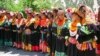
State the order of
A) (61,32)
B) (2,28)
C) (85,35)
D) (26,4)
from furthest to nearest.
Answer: (26,4), (2,28), (61,32), (85,35)

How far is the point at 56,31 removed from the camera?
28.7 ft

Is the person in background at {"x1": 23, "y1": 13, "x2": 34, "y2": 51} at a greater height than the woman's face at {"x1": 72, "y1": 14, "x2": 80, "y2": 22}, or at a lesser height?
lesser

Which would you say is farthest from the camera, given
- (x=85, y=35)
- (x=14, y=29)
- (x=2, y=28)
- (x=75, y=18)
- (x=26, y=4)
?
(x=26, y=4)

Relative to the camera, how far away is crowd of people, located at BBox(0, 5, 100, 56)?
25.1ft

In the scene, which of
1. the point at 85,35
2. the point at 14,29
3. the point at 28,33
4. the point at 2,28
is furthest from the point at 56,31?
the point at 2,28

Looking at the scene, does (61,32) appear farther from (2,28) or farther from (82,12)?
(2,28)

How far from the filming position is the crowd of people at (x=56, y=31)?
7656mm

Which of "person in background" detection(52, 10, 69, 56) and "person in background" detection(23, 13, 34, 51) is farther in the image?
"person in background" detection(23, 13, 34, 51)

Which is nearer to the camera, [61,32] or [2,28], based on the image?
[61,32]

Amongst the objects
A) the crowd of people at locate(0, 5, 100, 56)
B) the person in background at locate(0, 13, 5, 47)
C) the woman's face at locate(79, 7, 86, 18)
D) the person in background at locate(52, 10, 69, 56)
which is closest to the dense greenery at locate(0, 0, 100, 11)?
the person in background at locate(0, 13, 5, 47)

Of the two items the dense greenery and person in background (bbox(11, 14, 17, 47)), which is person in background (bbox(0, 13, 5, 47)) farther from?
the dense greenery

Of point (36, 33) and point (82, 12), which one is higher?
point (82, 12)

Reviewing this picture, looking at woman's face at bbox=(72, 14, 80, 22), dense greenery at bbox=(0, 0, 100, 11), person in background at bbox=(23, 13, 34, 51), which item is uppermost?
dense greenery at bbox=(0, 0, 100, 11)

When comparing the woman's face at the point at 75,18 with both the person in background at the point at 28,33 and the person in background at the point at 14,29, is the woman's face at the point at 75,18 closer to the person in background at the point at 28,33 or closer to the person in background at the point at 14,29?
the person in background at the point at 28,33
